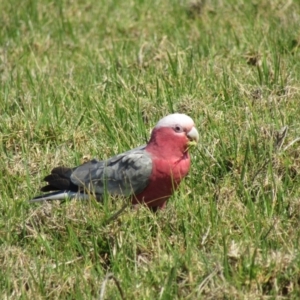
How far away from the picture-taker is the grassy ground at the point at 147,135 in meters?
4.02

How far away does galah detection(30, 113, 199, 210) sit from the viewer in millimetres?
4617

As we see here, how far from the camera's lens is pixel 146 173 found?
15.1 feet

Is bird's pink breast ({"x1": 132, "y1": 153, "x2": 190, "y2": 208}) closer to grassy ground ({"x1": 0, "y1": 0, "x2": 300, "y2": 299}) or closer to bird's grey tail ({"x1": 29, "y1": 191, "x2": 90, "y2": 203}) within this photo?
grassy ground ({"x1": 0, "y1": 0, "x2": 300, "y2": 299})

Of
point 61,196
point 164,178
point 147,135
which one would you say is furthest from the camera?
point 147,135

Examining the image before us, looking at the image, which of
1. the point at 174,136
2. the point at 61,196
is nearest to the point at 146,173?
the point at 174,136

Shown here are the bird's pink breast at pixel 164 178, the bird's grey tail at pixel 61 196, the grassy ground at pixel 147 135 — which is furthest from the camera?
the bird's grey tail at pixel 61 196

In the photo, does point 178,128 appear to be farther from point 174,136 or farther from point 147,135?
point 147,135

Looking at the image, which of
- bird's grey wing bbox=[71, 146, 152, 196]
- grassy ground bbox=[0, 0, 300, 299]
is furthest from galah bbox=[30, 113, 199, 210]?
grassy ground bbox=[0, 0, 300, 299]

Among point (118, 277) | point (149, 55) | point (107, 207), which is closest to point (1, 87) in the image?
point (149, 55)

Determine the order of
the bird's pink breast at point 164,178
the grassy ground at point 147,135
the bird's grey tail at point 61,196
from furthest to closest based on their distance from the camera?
the bird's grey tail at point 61,196 → the bird's pink breast at point 164,178 → the grassy ground at point 147,135

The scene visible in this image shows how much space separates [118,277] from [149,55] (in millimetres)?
2809

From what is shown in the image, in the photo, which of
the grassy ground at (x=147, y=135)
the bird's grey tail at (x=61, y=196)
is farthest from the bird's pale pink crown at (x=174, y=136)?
the bird's grey tail at (x=61, y=196)

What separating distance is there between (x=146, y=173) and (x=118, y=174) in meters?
0.17

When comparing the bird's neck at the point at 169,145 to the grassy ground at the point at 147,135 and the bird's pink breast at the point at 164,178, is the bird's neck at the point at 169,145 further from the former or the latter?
the grassy ground at the point at 147,135
